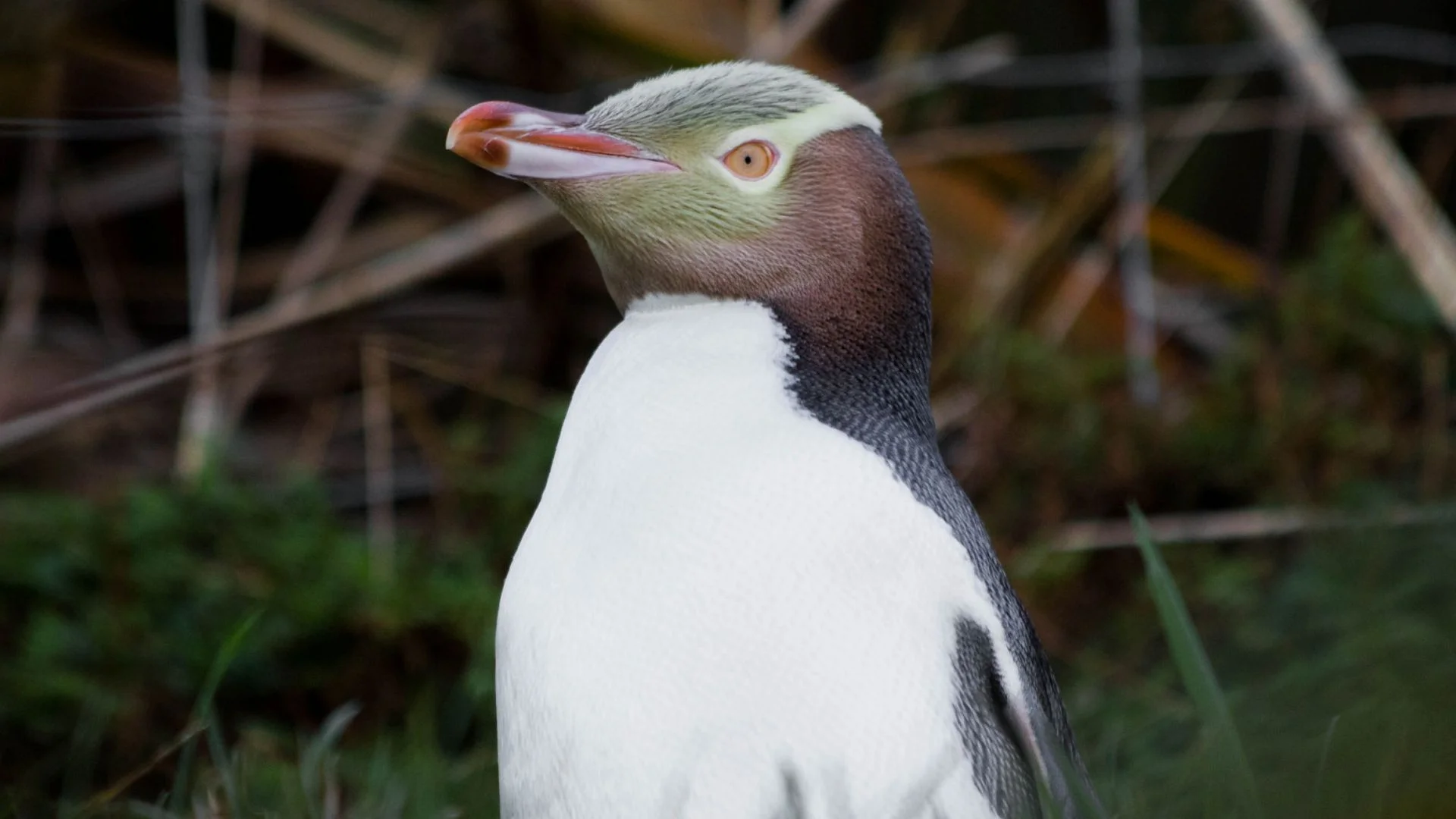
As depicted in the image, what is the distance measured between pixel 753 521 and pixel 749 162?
304 millimetres

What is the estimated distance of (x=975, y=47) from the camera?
3096 millimetres

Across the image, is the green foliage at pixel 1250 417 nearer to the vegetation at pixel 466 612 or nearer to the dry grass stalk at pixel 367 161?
the vegetation at pixel 466 612

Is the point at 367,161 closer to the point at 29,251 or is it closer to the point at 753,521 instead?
the point at 29,251

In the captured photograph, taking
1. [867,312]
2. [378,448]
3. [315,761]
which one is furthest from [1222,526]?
[315,761]

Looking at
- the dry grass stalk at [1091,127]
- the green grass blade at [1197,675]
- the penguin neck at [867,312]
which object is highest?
the dry grass stalk at [1091,127]

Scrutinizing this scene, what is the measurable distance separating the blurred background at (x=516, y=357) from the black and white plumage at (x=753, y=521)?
0.26 metres

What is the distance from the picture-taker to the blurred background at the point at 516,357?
2059mm

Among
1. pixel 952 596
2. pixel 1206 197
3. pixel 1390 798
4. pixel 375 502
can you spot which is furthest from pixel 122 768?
pixel 1206 197

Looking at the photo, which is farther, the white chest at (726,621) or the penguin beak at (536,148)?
the penguin beak at (536,148)

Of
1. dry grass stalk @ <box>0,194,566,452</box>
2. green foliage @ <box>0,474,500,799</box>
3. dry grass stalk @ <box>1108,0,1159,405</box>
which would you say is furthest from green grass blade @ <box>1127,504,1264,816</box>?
dry grass stalk @ <box>1108,0,1159,405</box>

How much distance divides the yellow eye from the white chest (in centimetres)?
15

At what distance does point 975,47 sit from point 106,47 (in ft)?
5.98

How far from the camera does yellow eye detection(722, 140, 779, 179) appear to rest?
1222 mm

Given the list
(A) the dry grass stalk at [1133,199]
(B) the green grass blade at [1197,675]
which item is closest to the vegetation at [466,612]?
(A) the dry grass stalk at [1133,199]
